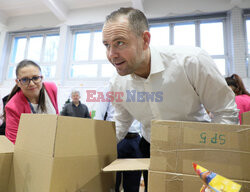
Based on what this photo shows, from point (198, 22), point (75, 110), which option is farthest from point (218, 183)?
point (198, 22)

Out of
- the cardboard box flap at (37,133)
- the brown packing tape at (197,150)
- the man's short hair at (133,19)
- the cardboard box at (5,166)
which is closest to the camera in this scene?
the brown packing tape at (197,150)

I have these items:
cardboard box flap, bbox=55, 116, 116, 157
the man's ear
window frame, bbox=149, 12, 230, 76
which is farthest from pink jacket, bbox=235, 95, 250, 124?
window frame, bbox=149, 12, 230, 76

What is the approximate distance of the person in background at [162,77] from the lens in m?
0.82

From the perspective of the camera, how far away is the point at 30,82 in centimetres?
124

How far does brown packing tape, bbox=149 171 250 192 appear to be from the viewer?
52 cm

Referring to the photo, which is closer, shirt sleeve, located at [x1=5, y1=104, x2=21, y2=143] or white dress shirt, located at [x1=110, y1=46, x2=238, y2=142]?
white dress shirt, located at [x1=110, y1=46, x2=238, y2=142]

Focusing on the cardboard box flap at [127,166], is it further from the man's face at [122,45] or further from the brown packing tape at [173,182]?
the man's face at [122,45]

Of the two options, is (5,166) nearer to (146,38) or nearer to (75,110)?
(146,38)

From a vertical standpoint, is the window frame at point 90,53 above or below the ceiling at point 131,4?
below

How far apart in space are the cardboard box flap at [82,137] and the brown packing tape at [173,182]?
0.30m

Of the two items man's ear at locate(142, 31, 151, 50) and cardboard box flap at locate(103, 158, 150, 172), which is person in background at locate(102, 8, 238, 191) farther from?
cardboard box flap at locate(103, 158, 150, 172)

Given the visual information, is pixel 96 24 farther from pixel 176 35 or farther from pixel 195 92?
pixel 195 92

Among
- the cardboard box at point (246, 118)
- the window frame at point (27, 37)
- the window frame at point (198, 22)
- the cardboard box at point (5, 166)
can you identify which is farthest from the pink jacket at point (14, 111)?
the window frame at point (27, 37)

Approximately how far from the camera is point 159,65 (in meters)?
0.93
